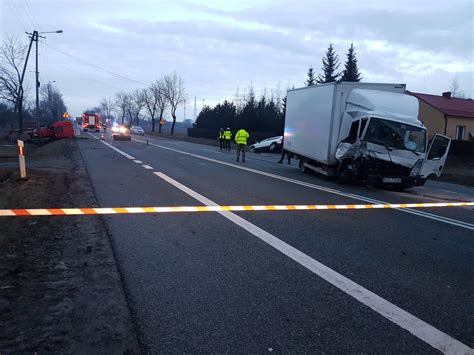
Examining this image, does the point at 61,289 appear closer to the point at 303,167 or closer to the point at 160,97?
the point at 303,167

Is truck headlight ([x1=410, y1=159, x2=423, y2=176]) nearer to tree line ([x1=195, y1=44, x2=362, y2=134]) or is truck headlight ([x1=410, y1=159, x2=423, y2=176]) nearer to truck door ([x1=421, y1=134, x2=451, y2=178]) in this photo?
truck door ([x1=421, y1=134, x2=451, y2=178])

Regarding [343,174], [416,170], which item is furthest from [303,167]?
[416,170]

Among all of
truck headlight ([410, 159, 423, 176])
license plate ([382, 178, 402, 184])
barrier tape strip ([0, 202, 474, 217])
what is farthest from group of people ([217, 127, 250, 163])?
barrier tape strip ([0, 202, 474, 217])

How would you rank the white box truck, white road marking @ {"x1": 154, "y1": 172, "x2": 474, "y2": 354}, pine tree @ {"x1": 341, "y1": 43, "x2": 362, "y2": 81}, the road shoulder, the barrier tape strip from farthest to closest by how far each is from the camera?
pine tree @ {"x1": 341, "y1": 43, "x2": 362, "y2": 81} < the white box truck < the barrier tape strip < white road marking @ {"x1": 154, "y1": 172, "x2": 474, "y2": 354} < the road shoulder

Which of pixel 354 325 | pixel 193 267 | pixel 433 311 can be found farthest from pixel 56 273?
pixel 433 311

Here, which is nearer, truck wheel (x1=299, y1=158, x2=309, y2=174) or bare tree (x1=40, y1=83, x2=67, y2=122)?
truck wheel (x1=299, y1=158, x2=309, y2=174)

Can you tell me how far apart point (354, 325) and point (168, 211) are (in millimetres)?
5080

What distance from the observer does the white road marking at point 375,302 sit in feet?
10.9

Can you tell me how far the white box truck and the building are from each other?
30790 mm

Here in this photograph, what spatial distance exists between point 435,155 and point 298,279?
9934 millimetres

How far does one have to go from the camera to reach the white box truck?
1262cm

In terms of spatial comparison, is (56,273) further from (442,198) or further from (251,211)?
(442,198)

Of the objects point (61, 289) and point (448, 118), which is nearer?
point (61, 289)

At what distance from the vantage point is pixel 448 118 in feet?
138
